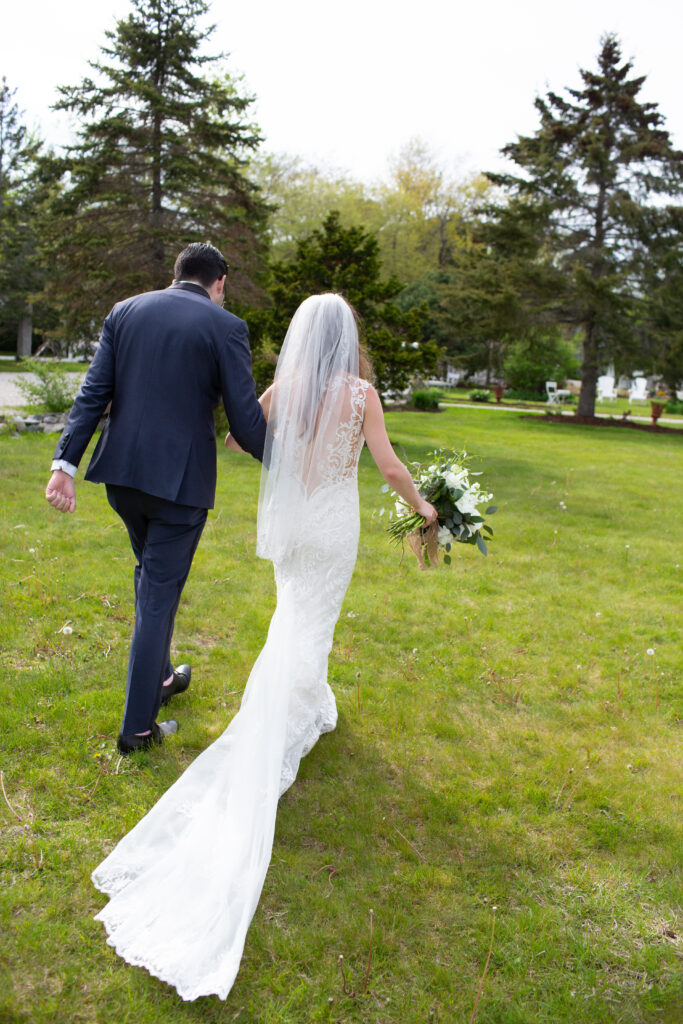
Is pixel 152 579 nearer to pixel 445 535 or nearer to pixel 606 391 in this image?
pixel 445 535

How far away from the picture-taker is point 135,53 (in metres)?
15.3

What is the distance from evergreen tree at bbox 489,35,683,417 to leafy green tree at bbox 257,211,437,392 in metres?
11.7

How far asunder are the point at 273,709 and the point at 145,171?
16.3 metres

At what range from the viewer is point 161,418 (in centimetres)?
327

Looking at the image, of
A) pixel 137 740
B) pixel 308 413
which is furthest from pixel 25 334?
pixel 308 413

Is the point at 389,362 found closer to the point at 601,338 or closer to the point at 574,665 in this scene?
the point at 574,665

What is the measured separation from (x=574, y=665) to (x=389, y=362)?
884 cm

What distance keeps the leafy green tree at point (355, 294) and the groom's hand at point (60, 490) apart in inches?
373

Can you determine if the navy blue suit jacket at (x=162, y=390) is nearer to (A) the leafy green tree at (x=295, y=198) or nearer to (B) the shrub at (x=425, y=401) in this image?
(B) the shrub at (x=425, y=401)

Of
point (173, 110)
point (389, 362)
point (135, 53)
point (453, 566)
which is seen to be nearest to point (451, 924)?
point (453, 566)

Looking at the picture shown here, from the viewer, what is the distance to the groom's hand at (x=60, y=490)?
3.31 m

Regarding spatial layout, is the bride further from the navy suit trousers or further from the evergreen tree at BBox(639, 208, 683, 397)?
the evergreen tree at BBox(639, 208, 683, 397)

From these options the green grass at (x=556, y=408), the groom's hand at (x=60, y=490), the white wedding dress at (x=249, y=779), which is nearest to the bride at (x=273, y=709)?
the white wedding dress at (x=249, y=779)

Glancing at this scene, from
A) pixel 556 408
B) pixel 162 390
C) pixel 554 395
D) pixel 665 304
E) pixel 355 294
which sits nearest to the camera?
pixel 162 390
